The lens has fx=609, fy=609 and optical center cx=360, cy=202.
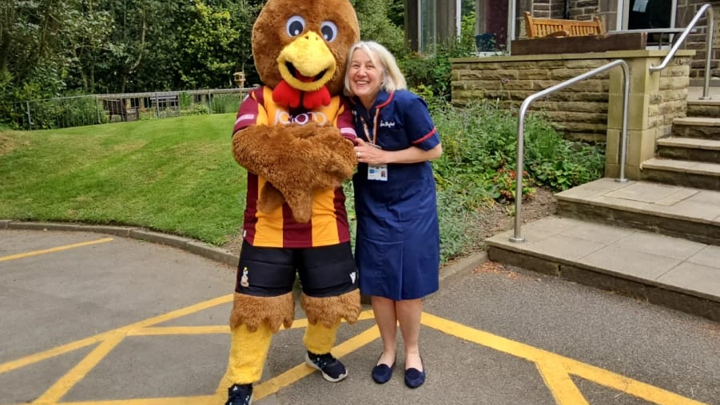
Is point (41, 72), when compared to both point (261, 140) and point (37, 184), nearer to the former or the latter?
point (37, 184)

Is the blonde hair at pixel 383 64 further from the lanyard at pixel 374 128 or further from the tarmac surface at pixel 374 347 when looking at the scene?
the tarmac surface at pixel 374 347

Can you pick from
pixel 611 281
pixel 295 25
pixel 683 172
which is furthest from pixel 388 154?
pixel 683 172

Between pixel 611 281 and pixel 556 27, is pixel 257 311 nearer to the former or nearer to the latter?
pixel 611 281

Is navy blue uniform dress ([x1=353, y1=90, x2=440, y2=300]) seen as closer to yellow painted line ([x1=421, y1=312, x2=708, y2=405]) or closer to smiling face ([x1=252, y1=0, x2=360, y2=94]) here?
smiling face ([x1=252, y1=0, x2=360, y2=94])

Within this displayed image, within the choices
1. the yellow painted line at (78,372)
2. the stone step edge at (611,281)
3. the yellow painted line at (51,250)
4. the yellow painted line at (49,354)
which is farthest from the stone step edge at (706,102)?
the yellow painted line at (51,250)

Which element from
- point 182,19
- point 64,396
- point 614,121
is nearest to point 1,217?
point 64,396

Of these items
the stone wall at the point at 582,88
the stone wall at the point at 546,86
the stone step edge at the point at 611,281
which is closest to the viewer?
the stone step edge at the point at 611,281

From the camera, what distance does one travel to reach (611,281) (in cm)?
439

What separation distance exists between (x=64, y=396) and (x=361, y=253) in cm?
177

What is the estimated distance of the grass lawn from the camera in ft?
22.6

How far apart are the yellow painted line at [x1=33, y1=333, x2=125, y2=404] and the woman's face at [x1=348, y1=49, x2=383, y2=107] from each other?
2.25m

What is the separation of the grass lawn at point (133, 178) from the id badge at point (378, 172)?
322 centimetres

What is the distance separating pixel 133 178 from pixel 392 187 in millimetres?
6340

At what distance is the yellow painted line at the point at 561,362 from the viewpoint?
3.10 meters
